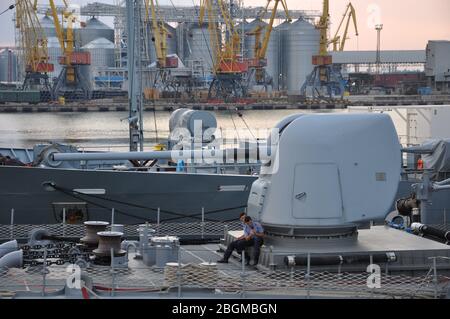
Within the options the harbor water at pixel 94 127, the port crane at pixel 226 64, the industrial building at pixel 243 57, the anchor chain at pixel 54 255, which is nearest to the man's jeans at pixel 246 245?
the anchor chain at pixel 54 255

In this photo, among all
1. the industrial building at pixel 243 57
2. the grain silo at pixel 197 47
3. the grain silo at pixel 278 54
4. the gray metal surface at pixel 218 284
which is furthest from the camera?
the grain silo at pixel 278 54

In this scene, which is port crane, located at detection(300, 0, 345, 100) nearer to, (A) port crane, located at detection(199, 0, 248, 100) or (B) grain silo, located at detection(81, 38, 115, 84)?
(A) port crane, located at detection(199, 0, 248, 100)

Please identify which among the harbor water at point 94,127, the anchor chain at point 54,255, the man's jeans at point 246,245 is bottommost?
the harbor water at point 94,127

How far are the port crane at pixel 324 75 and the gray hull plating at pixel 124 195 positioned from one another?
7737 centimetres

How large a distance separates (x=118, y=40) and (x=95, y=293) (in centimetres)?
12315

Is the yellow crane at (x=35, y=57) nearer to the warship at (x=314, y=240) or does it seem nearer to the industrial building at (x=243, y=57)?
the industrial building at (x=243, y=57)

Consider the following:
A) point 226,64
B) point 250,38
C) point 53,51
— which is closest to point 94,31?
point 53,51

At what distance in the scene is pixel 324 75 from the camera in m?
106

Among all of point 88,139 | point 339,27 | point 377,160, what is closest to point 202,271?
point 377,160

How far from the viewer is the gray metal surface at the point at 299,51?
392 ft

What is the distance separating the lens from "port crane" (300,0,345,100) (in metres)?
101

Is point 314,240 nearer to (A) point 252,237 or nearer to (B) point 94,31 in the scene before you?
(A) point 252,237

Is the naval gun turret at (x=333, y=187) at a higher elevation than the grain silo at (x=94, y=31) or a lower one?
lower

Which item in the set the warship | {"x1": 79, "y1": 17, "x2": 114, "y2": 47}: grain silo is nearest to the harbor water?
{"x1": 79, "y1": 17, "x2": 114, "y2": 47}: grain silo
